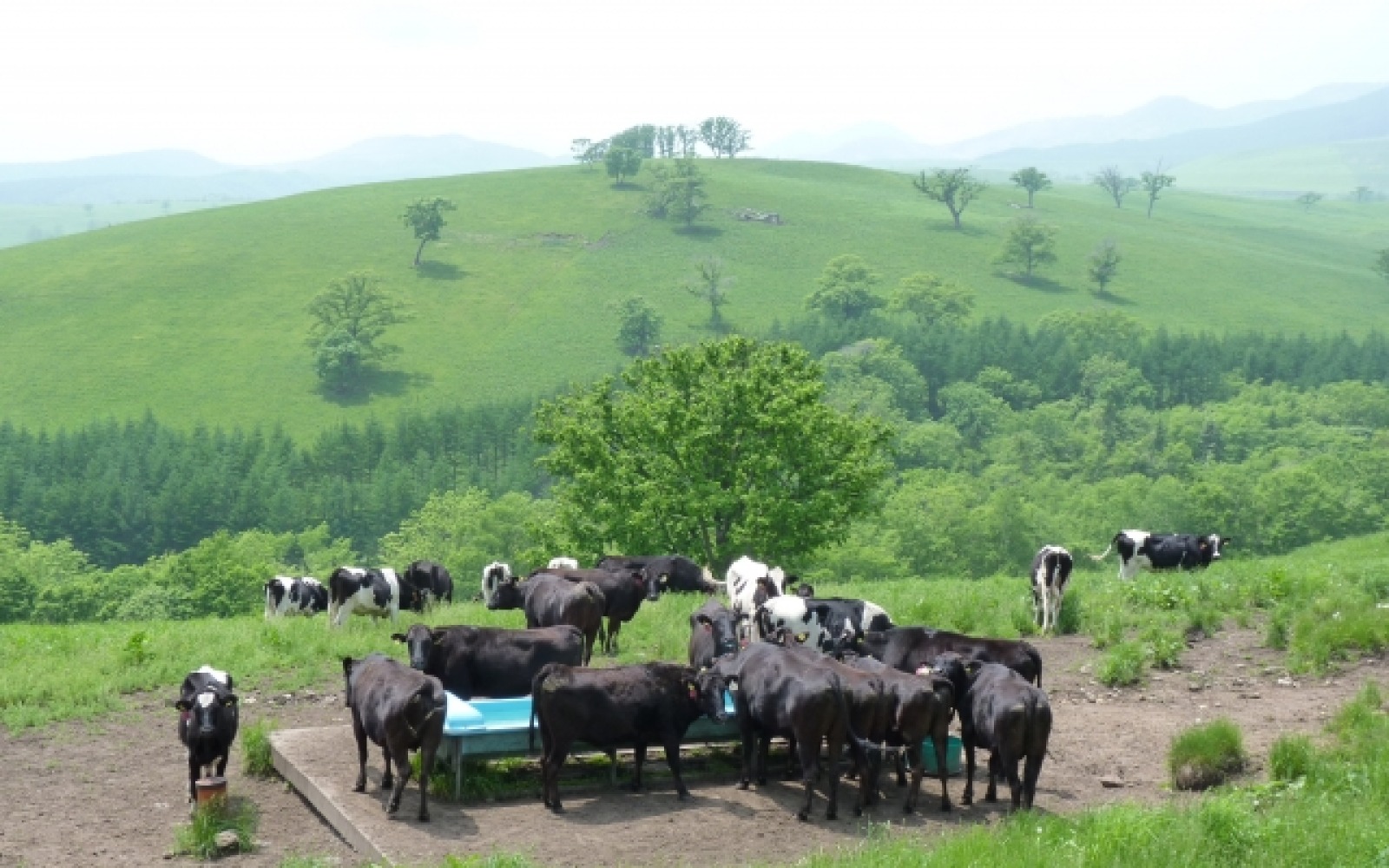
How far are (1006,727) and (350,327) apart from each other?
450ft

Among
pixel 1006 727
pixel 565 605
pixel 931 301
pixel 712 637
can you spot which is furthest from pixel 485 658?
pixel 931 301

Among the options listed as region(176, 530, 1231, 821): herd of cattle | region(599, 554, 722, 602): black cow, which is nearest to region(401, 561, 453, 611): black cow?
region(599, 554, 722, 602): black cow

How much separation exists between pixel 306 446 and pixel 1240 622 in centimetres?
11384

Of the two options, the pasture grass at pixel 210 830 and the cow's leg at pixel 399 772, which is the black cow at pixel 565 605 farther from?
the pasture grass at pixel 210 830

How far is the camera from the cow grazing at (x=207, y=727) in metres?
15.7

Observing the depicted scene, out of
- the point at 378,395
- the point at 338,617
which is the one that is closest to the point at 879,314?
the point at 378,395

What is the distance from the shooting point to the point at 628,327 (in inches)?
6019

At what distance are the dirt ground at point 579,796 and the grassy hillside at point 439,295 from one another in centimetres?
11740

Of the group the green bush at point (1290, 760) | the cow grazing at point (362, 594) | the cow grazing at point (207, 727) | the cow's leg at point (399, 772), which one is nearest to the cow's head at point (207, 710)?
the cow grazing at point (207, 727)

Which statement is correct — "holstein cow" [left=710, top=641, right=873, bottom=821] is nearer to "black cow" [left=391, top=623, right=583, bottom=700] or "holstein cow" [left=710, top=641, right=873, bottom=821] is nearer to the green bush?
"black cow" [left=391, top=623, right=583, bottom=700]

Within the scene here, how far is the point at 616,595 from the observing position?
81.4ft

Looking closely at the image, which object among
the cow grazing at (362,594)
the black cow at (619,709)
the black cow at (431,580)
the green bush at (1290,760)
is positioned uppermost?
the black cow at (619,709)

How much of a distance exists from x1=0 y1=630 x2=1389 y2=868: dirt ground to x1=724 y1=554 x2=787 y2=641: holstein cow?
16.5 ft

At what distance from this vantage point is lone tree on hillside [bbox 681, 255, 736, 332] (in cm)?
16288
